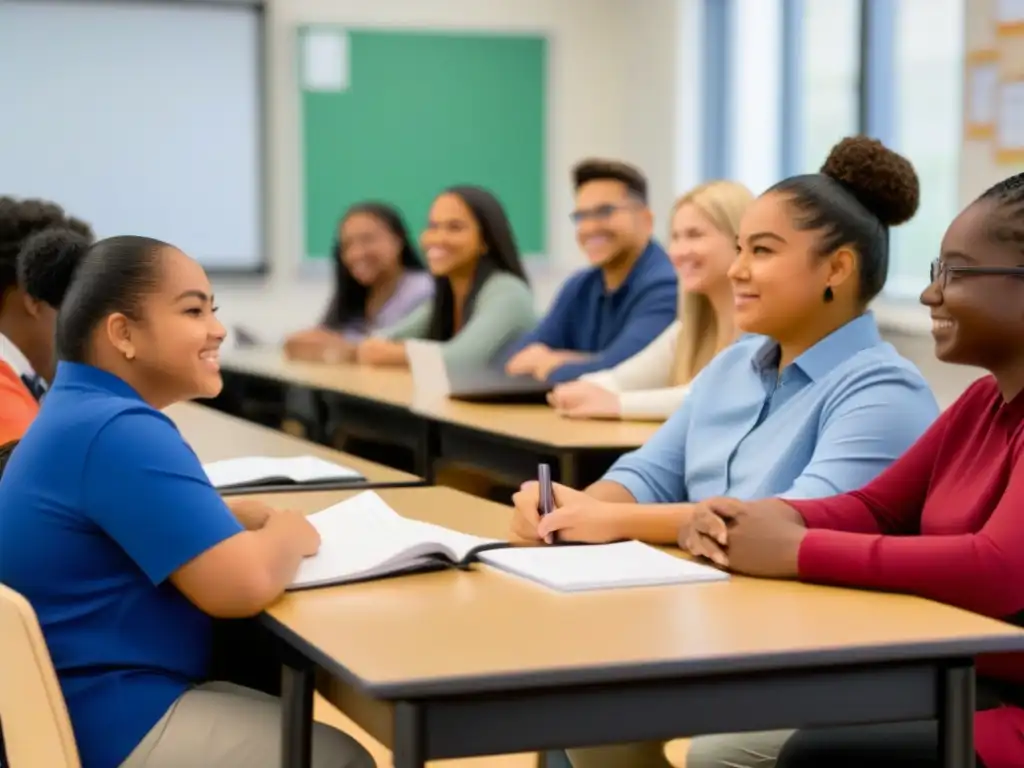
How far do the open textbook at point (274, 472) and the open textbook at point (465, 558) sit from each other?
0.62 meters

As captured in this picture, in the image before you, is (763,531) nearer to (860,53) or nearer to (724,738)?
(724,738)

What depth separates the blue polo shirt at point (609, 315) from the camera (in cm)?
442

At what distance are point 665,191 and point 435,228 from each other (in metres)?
2.40

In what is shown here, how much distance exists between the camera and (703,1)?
7.38m

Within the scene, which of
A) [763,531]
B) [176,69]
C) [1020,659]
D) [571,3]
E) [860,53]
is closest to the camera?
[1020,659]

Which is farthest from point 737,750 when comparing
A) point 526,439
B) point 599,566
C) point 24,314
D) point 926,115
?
point 926,115

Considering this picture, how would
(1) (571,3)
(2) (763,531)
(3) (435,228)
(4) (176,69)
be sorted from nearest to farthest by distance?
(2) (763,531), (3) (435,228), (4) (176,69), (1) (571,3)

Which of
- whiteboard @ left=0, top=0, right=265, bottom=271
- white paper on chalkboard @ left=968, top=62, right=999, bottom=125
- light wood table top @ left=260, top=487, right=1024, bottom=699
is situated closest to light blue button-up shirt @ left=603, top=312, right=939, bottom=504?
light wood table top @ left=260, top=487, right=1024, bottom=699

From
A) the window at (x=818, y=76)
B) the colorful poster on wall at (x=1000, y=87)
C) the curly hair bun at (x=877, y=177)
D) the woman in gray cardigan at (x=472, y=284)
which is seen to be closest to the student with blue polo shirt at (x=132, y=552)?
the curly hair bun at (x=877, y=177)

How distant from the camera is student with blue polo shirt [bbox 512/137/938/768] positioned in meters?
2.36

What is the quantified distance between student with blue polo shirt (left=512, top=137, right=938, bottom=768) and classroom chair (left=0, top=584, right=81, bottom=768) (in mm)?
793

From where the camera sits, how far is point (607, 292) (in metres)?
4.77

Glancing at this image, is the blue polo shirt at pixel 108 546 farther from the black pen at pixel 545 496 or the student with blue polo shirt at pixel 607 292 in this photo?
the student with blue polo shirt at pixel 607 292

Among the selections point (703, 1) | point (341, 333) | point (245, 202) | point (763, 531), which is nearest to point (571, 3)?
point (703, 1)
